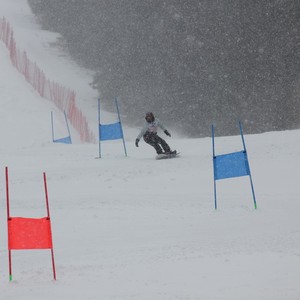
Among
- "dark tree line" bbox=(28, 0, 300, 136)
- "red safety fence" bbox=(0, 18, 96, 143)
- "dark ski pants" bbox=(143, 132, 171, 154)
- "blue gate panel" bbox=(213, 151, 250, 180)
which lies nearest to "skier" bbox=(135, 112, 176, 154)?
"dark ski pants" bbox=(143, 132, 171, 154)

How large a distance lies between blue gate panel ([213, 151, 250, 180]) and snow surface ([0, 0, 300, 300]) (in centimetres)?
59

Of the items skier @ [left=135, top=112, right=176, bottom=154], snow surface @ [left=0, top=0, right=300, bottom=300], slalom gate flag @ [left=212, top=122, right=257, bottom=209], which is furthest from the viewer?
skier @ [left=135, top=112, right=176, bottom=154]

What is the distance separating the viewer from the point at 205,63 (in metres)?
34.2

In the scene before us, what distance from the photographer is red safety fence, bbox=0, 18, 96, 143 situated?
32.8 metres

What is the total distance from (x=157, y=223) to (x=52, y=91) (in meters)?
26.8

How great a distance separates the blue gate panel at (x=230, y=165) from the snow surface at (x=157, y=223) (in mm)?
589

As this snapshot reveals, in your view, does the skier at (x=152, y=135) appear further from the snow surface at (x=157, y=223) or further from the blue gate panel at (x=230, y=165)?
the blue gate panel at (x=230, y=165)

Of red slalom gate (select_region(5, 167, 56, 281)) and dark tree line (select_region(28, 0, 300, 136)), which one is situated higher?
dark tree line (select_region(28, 0, 300, 136))

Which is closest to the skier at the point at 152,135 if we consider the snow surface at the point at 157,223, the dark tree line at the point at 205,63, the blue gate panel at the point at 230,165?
the snow surface at the point at 157,223

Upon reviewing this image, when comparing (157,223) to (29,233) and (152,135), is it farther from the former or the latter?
(152,135)

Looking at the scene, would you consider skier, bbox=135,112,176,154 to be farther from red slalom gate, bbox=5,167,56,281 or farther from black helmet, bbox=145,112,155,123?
red slalom gate, bbox=5,167,56,281

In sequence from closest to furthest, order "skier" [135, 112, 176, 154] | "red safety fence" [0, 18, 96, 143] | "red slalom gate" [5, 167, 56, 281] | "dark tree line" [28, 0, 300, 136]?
"red slalom gate" [5, 167, 56, 281], "skier" [135, 112, 176, 154], "dark tree line" [28, 0, 300, 136], "red safety fence" [0, 18, 96, 143]

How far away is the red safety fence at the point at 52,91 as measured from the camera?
108 ft

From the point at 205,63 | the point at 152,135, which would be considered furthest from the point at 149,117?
the point at 205,63
